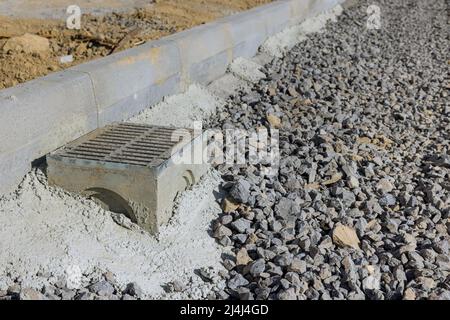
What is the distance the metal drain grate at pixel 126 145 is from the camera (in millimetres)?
3785

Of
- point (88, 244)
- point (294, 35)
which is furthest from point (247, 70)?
point (88, 244)

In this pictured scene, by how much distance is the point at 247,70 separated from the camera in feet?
24.4

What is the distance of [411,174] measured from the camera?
16.4 feet

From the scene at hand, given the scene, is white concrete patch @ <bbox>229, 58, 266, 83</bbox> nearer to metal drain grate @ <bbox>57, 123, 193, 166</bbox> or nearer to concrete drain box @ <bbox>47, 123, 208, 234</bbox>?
metal drain grate @ <bbox>57, 123, 193, 166</bbox>

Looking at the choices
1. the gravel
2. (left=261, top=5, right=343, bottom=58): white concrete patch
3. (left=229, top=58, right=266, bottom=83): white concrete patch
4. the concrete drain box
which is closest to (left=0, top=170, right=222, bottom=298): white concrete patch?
the concrete drain box

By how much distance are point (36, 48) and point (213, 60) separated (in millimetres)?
1926

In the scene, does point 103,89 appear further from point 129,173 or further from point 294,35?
point 294,35

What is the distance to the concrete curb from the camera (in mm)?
3746

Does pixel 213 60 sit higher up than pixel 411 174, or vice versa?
pixel 213 60

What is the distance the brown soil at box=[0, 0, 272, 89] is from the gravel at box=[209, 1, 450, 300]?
1541 mm

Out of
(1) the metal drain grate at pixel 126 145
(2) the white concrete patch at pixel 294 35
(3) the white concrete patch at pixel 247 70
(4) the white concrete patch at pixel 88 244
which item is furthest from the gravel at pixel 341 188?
(1) the metal drain grate at pixel 126 145

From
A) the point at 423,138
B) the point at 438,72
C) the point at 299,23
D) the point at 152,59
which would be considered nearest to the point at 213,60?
the point at 152,59

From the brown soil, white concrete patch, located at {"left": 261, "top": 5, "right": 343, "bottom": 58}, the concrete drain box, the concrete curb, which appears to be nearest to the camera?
the concrete drain box
